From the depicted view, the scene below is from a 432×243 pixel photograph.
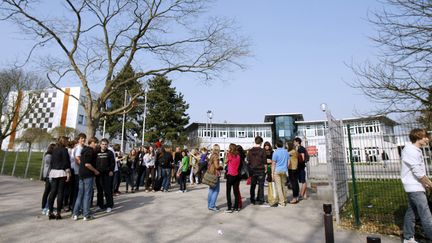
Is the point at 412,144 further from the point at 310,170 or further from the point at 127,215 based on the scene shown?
the point at 310,170

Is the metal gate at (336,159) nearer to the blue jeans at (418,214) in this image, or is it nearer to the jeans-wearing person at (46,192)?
the blue jeans at (418,214)

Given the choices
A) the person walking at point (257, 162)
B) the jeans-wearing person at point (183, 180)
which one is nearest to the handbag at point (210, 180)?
the person walking at point (257, 162)

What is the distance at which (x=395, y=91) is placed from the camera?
7.61 meters

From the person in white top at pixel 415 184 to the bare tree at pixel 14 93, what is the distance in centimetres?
2994

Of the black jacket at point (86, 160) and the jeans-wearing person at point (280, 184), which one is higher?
the black jacket at point (86, 160)

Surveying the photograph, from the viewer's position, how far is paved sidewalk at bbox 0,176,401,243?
491 centimetres

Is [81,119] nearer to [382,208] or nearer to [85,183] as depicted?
[85,183]

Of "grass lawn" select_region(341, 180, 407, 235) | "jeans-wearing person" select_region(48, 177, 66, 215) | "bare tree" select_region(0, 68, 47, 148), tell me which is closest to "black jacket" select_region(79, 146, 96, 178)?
"jeans-wearing person" select_region(48, 177, 66, 215)

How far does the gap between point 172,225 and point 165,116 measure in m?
33.6

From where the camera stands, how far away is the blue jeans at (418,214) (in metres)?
4.06

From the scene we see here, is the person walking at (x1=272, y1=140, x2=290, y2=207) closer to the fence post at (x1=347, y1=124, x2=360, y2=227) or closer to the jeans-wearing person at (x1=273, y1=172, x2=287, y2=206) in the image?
the jeans-wearing person at (x1=273, y1=172, x2=287, y2=206)

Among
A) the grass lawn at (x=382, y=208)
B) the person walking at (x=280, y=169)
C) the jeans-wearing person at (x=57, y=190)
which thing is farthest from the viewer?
the person walking at (x=280, y=169)

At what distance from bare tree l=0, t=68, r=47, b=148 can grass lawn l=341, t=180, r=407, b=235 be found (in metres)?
29.1

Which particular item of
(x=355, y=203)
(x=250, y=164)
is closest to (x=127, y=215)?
(x=250, y=164)
